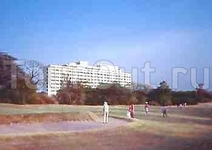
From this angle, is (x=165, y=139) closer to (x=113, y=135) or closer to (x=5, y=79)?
(x=113, y=135)

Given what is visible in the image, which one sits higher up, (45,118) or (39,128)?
(45,118)

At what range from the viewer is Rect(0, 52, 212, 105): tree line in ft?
122

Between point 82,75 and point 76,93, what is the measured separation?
42.3ft

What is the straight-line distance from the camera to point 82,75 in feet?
194

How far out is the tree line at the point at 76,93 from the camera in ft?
122

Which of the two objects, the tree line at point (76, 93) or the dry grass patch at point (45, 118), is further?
the tree line at point (76, 93)

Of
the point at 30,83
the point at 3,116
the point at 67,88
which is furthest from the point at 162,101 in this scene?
the point at 3,116

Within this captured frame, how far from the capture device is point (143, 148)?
10.3 m

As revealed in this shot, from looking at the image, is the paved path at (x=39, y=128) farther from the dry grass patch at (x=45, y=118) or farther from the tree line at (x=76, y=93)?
the tree line at (x=76, y=93)

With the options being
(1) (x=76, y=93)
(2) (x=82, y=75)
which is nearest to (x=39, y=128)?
(1) (x=76, y=93)

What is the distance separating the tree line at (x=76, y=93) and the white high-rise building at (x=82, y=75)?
1.66 m

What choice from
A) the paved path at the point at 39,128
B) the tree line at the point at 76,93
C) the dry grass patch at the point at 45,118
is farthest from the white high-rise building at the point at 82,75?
the paved path at the point at 39,128

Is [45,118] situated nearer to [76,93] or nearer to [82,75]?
[76,93]

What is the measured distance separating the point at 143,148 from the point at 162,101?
155 ft
